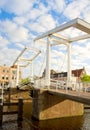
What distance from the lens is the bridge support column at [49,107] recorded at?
645 inches

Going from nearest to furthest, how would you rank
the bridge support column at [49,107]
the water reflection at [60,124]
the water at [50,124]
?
the water at [50,124], the water reflection at [60,124], the bridge support column at [49,107]

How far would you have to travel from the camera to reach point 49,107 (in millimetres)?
16688

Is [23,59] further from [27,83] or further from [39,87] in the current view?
[39,87]

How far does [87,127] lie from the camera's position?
1452cm

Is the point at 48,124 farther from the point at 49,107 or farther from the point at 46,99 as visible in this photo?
the point at 46,99

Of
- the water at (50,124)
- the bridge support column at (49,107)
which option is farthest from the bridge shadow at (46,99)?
the water at (50,124)

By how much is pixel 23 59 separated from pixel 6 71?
40.9 meters

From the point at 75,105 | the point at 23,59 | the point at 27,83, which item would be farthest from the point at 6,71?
the point at 75,105

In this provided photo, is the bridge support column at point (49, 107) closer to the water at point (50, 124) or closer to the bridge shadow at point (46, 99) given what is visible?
the bridge shadow at point (46, 99)

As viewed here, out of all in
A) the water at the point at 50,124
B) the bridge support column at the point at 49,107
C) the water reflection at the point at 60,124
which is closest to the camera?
the water at the point at 50,124

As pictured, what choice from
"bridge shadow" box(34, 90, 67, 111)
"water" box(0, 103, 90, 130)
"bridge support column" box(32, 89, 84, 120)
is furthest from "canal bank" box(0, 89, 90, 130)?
"bridge shadow" box(34, 90, 67, 111)

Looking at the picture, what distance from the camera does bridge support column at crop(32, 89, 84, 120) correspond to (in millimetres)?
16375

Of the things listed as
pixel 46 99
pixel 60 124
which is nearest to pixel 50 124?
pixel 60 124

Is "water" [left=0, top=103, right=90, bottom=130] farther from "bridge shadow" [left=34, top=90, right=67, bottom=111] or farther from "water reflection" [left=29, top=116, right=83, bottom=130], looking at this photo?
"bridge shadow" [left=34, top=90, right=67, bottom=111]
